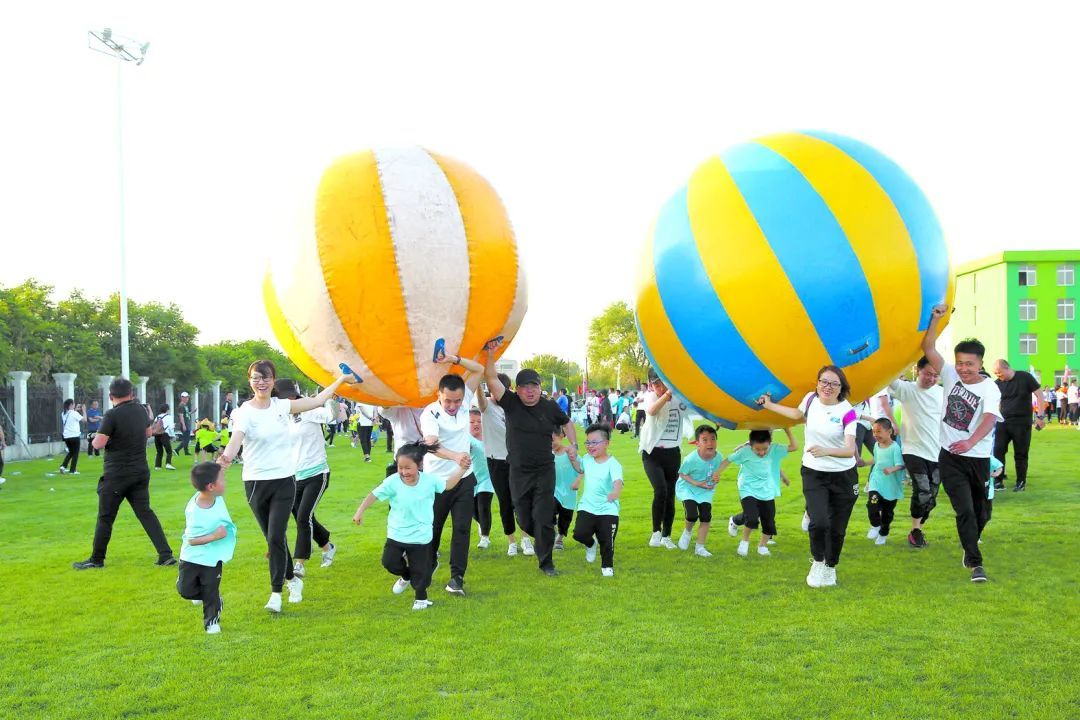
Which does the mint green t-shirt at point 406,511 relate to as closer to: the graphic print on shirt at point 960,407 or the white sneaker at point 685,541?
the white sneaker at point 685,541

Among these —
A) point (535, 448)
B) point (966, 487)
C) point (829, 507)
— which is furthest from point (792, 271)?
point (535, 448)

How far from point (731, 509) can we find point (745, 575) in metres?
3.70

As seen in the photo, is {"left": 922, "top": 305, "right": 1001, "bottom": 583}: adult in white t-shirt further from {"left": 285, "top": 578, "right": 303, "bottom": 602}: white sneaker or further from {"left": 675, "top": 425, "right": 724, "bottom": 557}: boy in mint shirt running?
{"left": 285, "top": 578, "right": 303, "bottom": 602}: white sneaker

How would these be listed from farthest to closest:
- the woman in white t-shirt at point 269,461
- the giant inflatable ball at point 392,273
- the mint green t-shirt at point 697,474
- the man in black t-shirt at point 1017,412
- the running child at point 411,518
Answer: the man in black t-shirt at point 1017,412 < the mint green t-shirt at point 697,474 < the running child at point 411,518 < the woman in white t-shirt at point 269,461 < the giant inflatable ball at point 392,273

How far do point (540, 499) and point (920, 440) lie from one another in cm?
333

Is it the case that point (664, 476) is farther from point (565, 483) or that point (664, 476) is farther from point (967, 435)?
point (967, 435)

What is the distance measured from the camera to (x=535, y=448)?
665 centimetres

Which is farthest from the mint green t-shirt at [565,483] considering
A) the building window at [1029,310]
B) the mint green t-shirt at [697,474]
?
the building window at [1029,310]

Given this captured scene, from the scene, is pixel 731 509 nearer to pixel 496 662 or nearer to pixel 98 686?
pixel 496 662

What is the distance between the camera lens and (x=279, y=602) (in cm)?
554

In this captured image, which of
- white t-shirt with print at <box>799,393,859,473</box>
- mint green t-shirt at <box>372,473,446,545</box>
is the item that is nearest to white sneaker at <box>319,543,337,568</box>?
mint green t-shirt at <box>372,473,446,545</box>

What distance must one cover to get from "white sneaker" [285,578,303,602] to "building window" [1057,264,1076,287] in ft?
187

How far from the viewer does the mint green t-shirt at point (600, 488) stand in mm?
6602

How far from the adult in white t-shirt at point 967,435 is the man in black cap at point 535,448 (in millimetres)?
2758
